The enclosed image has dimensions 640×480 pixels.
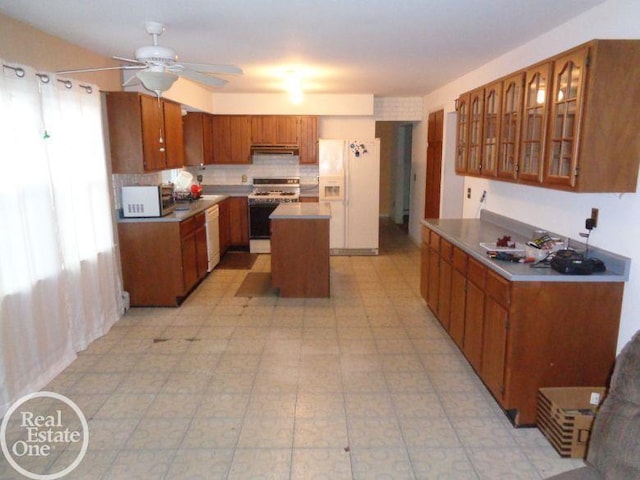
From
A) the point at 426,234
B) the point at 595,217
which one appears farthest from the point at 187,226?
the point at 595,217

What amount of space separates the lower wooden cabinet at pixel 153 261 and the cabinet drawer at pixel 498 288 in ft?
10.00

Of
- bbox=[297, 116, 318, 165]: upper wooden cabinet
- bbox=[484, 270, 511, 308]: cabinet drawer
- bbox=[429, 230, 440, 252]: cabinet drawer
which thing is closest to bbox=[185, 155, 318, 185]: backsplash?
bbox=[297, 116, 318, 165]: upper wooden cabinet

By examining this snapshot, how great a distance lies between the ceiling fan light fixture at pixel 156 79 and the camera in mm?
2635

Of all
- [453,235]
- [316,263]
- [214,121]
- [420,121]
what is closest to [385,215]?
[420,121]

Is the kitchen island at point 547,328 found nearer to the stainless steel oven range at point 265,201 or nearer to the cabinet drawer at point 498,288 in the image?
the cabinet drawer at point 498,288

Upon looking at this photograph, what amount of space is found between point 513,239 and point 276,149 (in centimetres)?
437

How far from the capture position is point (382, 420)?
273 centimetres

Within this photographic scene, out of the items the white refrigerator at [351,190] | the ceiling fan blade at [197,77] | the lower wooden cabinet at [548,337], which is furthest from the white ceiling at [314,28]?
the white refrigerator at [351,190]

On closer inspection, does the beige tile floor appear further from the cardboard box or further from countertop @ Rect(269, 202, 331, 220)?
countertop @ Rect(269, 202, 331, 220)

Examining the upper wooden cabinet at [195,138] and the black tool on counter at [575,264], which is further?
the upper wooden cabinet at [195,138]

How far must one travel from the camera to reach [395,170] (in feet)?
33.5

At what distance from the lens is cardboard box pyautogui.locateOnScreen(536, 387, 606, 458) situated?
2350 millimetres

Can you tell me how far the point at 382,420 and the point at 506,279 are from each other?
1123 millimetres

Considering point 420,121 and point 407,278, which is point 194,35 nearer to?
point 407,278
